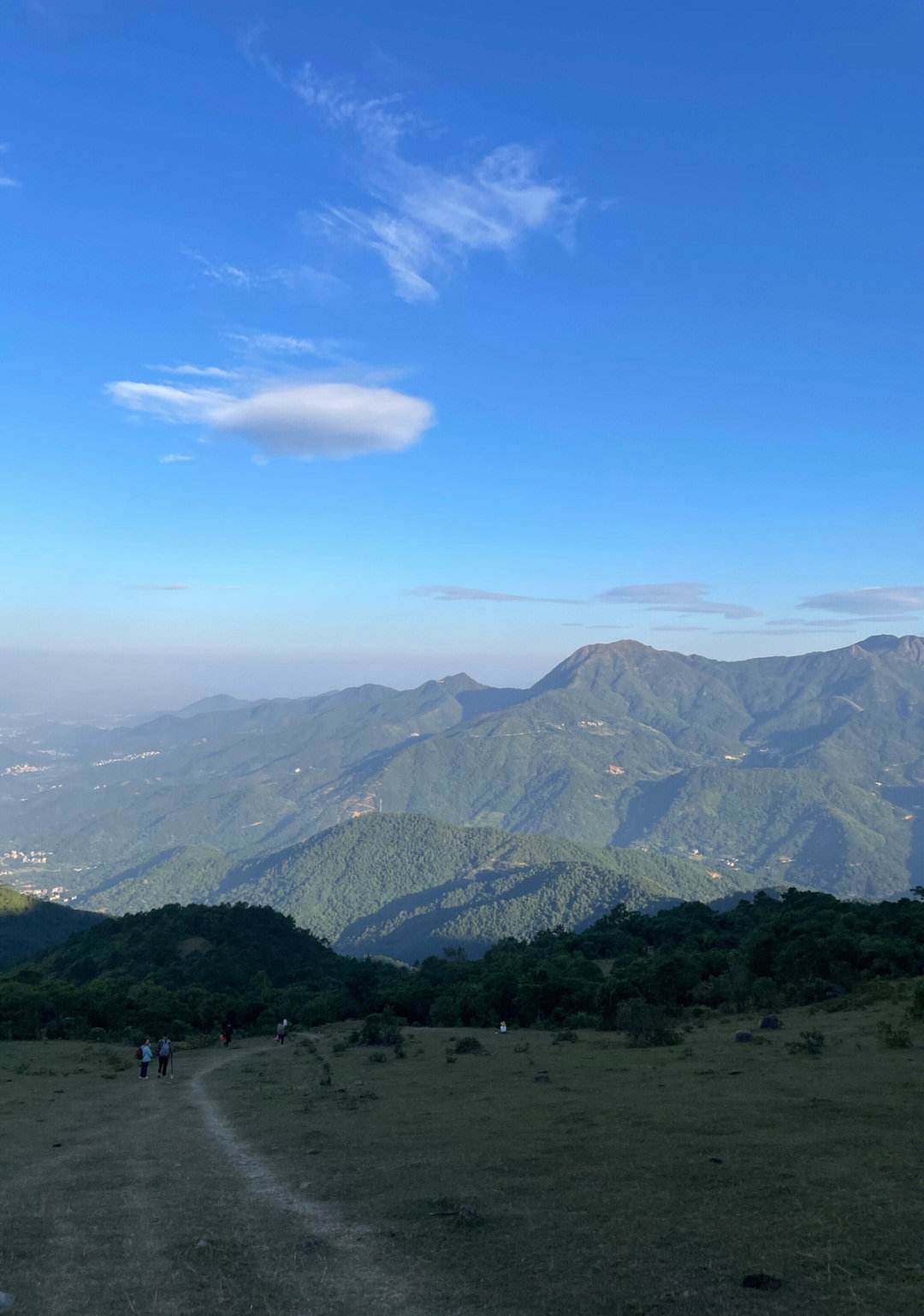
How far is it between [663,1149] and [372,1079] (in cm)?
1947

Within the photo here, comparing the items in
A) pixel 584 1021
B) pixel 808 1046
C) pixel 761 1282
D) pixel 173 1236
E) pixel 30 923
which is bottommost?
pixel 30 923

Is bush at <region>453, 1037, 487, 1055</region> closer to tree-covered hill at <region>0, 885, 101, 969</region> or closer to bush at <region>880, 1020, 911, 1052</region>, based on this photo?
bush at <region>880, 1020, 911, 1052</region>

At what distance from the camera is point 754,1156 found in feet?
51.0

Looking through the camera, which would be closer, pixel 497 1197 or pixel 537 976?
pixel 497 1197

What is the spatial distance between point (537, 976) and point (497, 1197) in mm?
43551

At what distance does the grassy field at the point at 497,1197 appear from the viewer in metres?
10.5

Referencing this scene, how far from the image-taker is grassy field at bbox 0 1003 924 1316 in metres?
10.5

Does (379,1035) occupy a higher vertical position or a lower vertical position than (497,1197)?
lower

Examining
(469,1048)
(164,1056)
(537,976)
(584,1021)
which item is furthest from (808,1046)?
(537,976)

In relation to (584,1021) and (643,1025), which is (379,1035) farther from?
(643,1025)

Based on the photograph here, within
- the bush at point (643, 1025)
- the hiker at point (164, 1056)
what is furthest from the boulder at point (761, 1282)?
the hiker at point (164, 1056)

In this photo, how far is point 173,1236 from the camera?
13.4 m

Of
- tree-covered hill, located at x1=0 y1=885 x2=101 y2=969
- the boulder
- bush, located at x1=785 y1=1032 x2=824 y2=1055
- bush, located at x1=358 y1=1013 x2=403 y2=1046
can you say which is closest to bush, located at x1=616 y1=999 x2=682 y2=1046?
bush, located at x1=785 y1=1032 x2=824 y2=1055

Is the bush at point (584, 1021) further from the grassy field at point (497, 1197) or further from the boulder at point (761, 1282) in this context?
the boulder at point (761, 1282)
